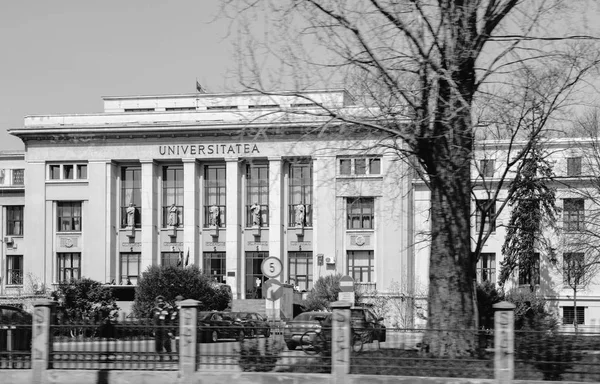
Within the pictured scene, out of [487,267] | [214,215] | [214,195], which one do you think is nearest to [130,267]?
[214,215]

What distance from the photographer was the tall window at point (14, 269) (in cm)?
7338

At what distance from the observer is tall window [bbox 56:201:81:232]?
7144 centimetres

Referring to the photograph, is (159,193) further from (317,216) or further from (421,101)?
(421,101)

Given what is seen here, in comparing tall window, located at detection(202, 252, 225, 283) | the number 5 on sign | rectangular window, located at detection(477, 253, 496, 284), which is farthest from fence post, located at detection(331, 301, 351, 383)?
tall window, located at detection(202, 252, 225, 283)

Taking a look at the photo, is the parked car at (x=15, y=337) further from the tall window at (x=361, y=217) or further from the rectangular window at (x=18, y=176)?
the rectangular window at (x=18, y=176)

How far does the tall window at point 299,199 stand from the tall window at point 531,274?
53.0 feet

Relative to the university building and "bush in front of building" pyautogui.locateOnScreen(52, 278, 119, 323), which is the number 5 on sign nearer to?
"bush in front of building" pyautogui.locateOnScreen(52, 278, 119, 323)

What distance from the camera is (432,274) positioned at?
18688 mm

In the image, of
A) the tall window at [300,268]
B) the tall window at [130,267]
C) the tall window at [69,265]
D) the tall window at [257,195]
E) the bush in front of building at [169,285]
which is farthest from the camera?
the tall window at [130,267]

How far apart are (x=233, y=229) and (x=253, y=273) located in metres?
3.85

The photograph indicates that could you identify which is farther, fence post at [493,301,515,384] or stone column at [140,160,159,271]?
stone column at [140,160,159,271]

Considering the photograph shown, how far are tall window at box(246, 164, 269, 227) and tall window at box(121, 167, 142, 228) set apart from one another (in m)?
8.54

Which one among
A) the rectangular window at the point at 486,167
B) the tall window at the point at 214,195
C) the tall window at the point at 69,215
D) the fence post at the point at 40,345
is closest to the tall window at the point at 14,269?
the tall window at the point at 69,215

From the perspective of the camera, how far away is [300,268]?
69.5m
